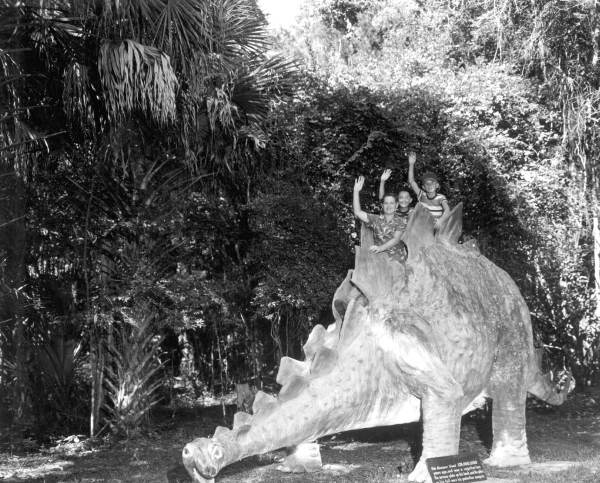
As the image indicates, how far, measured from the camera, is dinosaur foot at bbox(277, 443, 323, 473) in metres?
6.55

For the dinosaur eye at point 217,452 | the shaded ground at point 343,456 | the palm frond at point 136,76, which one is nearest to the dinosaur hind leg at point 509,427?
the shaded ground at point 343,456

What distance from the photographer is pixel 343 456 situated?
770 centimetres

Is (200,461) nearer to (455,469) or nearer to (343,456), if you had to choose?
(455,469)

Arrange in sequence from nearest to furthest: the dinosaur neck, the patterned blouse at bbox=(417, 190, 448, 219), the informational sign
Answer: the dinosaur neck
the informational sign
the patterned blouse at bbox=(417, 190, 448, 219)

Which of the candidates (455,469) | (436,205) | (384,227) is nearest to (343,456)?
(455,469)

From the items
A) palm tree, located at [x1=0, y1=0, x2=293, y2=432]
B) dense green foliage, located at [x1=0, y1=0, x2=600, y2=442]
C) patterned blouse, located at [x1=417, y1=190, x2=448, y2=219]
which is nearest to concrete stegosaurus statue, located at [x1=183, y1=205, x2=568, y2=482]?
patterned blouse, located at [x1=417, y1=190, x2=448, y2=219]

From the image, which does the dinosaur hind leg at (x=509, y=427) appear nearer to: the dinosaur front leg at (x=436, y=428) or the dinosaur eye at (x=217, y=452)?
the dinosaur front leg at (x=436, y=428)

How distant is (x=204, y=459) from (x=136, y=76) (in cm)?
470

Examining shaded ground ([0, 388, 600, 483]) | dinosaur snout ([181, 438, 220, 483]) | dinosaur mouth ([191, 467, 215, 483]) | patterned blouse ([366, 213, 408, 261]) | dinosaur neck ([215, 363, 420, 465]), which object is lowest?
shaded ground ([0, 388, 600, 483])

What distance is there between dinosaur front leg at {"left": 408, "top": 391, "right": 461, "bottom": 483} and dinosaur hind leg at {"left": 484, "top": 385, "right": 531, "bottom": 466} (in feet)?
3.47

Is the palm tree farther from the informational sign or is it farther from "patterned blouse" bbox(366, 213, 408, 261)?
the informational sign

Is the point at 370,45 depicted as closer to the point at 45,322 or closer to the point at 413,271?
the point at 45,322

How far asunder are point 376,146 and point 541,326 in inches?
156

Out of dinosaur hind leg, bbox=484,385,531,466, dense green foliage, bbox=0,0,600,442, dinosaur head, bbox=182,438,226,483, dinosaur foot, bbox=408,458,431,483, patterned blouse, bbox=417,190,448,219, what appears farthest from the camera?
dense green foliage, bbox=0,0,600,442
